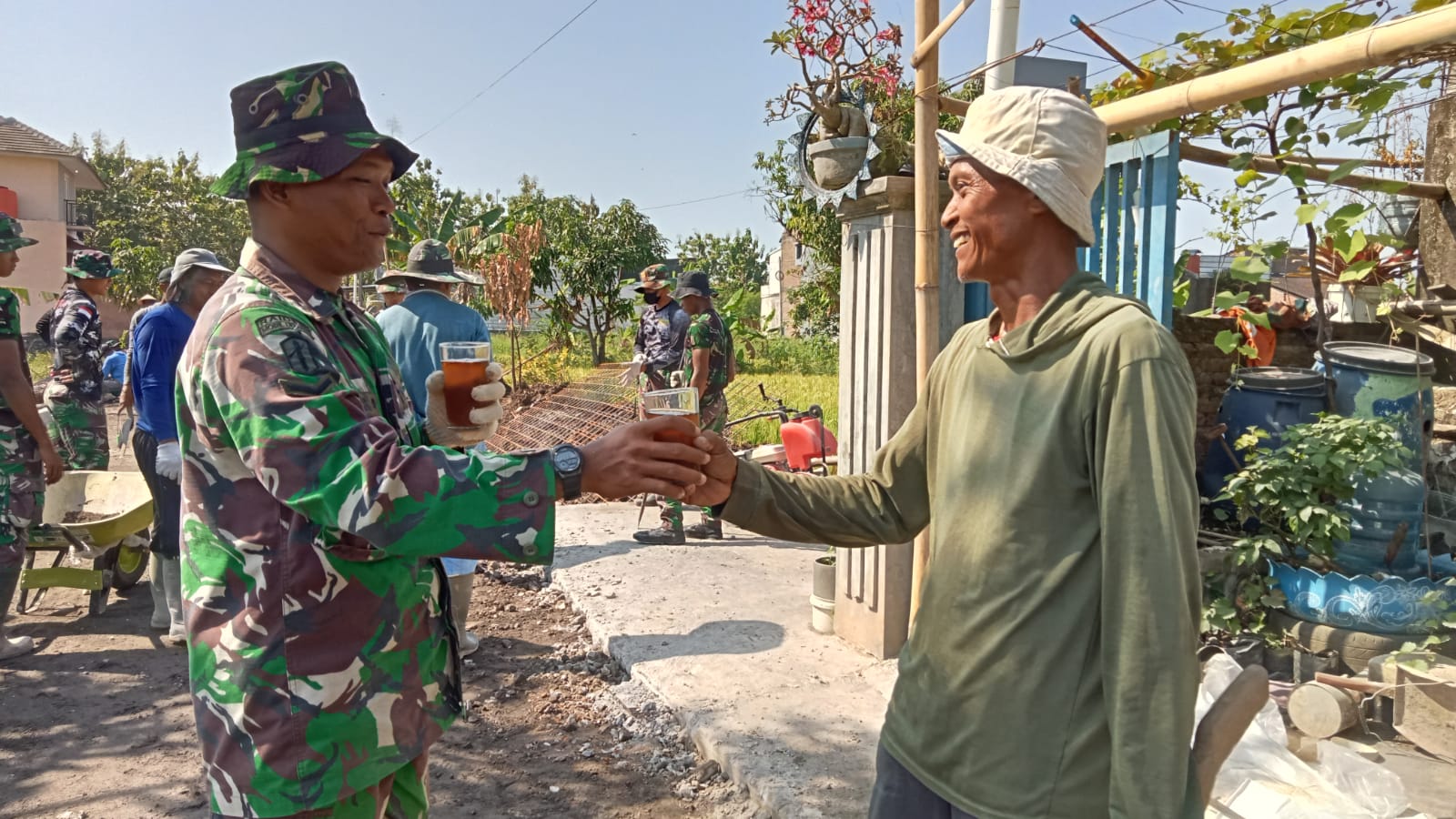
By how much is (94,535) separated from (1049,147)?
19.3 feet

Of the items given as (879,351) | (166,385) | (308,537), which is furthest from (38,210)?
(308,537)

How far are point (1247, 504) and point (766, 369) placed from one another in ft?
58.0

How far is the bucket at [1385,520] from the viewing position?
4219mm

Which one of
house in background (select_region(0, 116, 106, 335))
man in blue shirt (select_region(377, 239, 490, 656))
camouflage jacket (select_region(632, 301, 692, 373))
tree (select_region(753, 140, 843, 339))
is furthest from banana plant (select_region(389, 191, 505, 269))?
house in background (select_region(0, 116, 106, 335))

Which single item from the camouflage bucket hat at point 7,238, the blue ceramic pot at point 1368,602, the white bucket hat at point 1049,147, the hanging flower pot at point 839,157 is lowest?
the blue ceramic pot at point 1368,602

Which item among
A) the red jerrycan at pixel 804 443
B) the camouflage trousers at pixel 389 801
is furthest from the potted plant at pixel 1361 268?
the camouflage trousers at pixel 389 801

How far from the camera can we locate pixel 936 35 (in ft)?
11.0

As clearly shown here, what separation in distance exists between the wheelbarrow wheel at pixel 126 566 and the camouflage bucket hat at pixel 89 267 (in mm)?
2243

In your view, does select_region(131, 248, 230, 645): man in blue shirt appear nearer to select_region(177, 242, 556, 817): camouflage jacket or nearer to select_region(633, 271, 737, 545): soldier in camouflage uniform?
select_region(633, 271, 737, 545): soldier in camouflage uniform

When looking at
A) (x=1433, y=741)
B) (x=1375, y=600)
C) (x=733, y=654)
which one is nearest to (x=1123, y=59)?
(x=1375, y=600)

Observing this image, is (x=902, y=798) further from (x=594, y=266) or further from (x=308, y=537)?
(x=594, y=266)

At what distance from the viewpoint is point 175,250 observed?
36.6 m

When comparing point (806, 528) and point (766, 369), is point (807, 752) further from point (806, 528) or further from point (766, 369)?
point (766, 369)

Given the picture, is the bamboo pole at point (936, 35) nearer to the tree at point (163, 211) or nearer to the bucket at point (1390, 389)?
the bucket at point (1390, 389)
